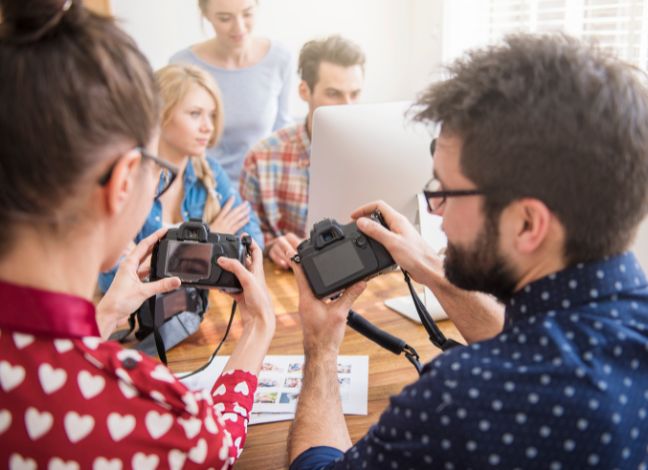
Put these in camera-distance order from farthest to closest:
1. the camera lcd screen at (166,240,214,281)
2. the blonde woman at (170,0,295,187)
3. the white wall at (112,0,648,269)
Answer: the white wall at (112,0,648,269) < the blonde woman at (170,0,295,187) < the camera lcd screen at (166,240,214,281)

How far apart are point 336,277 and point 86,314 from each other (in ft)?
1.77

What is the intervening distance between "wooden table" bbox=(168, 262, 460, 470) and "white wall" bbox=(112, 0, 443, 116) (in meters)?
2.00

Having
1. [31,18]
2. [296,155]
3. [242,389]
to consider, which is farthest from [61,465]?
[296,155]

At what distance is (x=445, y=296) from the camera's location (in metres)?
1.21

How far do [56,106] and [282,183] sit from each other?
1592 mm

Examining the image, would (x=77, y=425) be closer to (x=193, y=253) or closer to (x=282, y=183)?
(x=193, y=253)

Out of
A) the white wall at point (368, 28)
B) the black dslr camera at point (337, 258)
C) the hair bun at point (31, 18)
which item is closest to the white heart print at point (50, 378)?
the hair bun at point (31, 18)

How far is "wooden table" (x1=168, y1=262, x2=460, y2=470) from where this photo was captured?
108 centimetres

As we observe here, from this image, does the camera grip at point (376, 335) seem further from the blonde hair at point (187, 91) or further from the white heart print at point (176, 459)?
the blonde hair at point (187, 91)

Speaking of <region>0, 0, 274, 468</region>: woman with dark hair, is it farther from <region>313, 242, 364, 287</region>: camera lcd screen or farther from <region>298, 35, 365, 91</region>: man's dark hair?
<region>298, 35, 365, 91</region>: man's dark hair

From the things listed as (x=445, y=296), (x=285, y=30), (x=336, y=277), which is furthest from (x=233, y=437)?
(x=285, y=30)

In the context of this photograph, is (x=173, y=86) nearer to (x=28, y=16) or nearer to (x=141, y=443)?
(x=28, y=16)

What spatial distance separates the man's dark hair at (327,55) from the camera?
90.4 inches

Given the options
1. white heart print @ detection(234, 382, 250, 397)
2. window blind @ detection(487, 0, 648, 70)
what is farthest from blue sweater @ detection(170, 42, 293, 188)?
white heart print @ detection(234, 382, 250, 397)
